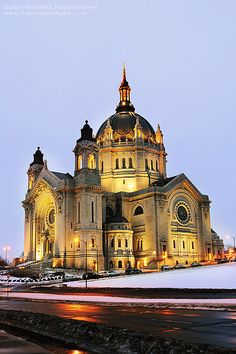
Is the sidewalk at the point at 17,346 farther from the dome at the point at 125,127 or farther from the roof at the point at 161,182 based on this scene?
the dome at the point at 125,127

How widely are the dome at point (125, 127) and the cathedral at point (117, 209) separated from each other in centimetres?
25

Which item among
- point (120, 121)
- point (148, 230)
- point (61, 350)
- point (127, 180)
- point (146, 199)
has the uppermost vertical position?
point (120, 121)

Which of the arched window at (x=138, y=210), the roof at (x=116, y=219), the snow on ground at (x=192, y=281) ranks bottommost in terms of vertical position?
the snow on ground at (x=192, y=281)

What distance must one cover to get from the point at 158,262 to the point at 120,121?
134 ft

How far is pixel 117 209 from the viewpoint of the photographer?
98438 mm

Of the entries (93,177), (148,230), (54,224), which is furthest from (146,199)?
(54,224)

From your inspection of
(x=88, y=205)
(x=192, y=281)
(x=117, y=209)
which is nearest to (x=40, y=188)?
(x=88, y=205)

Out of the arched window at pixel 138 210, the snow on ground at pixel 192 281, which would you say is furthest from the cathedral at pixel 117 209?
the snow on ground at pixel 192 281

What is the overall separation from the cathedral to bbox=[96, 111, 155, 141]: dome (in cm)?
25

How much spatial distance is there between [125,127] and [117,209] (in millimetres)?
23333

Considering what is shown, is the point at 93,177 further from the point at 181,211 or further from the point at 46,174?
the point at 181,211

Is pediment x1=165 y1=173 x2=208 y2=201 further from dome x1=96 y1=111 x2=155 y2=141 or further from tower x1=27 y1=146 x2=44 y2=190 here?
tower x1=27 y1=146 x2=44 y2=190

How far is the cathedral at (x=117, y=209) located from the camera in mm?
87438

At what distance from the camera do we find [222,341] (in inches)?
442
